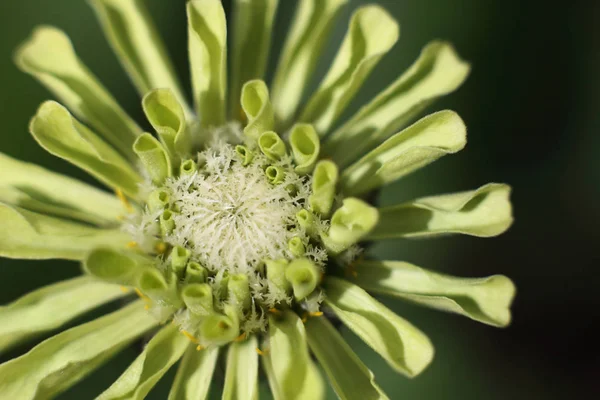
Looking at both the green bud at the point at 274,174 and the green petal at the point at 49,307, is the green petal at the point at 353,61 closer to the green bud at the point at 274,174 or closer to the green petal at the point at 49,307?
the green bud at the point at 274,174

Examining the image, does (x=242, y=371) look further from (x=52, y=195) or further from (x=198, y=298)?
(x=52, y=195)

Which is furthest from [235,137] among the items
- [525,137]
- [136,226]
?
[525,137]

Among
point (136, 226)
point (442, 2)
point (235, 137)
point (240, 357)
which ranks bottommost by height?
point (240, 357)

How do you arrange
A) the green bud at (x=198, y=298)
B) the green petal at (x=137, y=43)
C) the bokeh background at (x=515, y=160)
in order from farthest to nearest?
the bokeh background at (x=515, y=160) < the green petal at (x=137, y=43) < the green bud at (x=198, y=298)

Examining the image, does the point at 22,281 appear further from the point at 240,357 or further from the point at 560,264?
the point at 560,264

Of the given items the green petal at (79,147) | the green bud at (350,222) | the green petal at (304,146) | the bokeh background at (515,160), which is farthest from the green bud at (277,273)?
the bokeh background at (515,160)

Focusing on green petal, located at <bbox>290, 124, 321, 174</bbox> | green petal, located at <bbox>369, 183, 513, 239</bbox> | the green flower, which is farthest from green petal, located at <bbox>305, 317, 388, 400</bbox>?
green petal, located at <bbox>290, 124, 321, 174</bbox>
